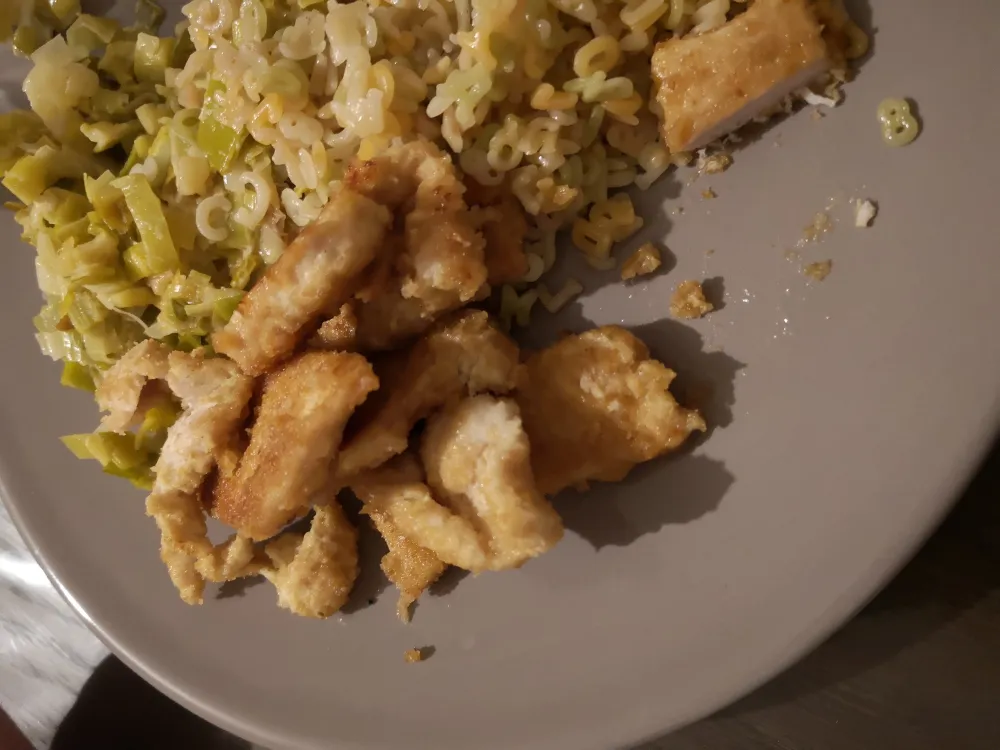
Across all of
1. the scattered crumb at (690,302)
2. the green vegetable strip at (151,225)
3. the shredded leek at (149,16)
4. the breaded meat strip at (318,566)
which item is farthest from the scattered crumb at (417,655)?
the shredded leek at (149,16)

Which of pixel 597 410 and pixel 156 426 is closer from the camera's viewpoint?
pixel 597 410

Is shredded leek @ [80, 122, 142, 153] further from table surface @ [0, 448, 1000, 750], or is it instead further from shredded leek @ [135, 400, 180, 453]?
table surface @ [0, 448, 1000, 750]

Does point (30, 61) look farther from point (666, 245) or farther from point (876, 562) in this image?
point (876, 562)

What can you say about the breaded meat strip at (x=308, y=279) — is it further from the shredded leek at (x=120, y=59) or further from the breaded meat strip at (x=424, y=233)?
the shredded leek at (x=120, y=59)

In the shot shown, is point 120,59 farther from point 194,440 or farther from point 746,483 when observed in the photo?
point 746,483

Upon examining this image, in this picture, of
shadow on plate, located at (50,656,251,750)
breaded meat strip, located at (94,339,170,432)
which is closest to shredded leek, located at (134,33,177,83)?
breaded meat strip, located at (94,339,170,432)

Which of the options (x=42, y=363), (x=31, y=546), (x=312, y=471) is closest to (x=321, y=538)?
(x=312, y=471)

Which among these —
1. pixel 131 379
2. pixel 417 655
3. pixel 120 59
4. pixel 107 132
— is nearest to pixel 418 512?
pixel 417 655
